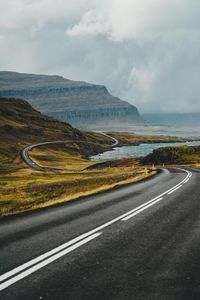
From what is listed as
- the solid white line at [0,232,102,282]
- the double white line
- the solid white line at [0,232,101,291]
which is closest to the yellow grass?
the double white line

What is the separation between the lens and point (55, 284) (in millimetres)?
7906

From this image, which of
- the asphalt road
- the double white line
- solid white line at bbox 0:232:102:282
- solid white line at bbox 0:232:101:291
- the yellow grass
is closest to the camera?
the asphalt road

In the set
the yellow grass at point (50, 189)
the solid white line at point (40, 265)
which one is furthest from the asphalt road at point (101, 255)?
the yellow grass at point (50, 189)

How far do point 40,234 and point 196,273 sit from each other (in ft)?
17.9

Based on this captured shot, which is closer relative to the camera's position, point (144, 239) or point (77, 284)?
point (77, 284)

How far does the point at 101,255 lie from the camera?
10.1 meters

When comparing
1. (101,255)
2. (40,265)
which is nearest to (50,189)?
(101,255)

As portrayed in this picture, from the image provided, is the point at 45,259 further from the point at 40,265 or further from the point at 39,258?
the point at 40,265

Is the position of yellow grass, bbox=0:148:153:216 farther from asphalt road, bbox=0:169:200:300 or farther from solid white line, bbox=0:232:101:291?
solid white line, bbox=0:232:101:291

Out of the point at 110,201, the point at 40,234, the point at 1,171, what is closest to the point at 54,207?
the point at 110,201

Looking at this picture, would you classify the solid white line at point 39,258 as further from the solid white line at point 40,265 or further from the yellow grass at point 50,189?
the yellow grass at point 50,189

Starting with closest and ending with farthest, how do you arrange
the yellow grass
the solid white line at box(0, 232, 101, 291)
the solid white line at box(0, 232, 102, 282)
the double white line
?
the solid white line at box(0, 232, 101, 291) < the double white line < the solid white line at box(0, 232, 102, 282) < the yellow grass

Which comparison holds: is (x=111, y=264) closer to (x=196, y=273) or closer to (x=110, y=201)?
(x=196, y=273)

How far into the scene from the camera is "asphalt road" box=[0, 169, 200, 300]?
761cm
